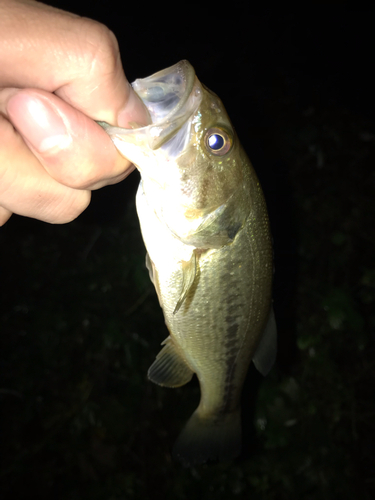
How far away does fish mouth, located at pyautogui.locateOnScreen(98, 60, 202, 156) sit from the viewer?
1124 mm

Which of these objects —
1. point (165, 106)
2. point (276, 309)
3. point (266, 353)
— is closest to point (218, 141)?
point (165, 106)

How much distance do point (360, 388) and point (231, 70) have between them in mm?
4141

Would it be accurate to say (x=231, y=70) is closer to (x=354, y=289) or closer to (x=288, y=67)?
(x=288, y=67)

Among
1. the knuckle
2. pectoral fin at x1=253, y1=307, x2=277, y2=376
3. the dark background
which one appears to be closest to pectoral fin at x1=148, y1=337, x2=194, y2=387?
pectoral fin at x1=253, y1=307, x2=277, y2=376

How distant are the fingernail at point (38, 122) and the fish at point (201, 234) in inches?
5.8

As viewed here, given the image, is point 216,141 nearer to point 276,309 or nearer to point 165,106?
point 165,106

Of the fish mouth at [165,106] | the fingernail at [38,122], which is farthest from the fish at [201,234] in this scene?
the fingernail at [38,122]

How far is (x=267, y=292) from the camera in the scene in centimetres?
160

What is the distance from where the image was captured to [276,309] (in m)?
4.09

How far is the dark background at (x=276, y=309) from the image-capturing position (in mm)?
3719

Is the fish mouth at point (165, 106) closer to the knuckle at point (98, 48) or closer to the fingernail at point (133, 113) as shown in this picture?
the fingernail at point (133, 113)

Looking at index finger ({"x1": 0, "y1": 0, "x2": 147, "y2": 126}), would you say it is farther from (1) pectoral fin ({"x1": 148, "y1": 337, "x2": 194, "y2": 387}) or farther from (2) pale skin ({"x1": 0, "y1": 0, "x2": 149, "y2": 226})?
(1) pectoral fin ({"x1": 148, "y1": 337, "x2": 194, "y2": 387})

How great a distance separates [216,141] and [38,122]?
58 cm

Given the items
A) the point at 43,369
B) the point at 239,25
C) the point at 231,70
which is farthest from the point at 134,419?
the point at 239,25
